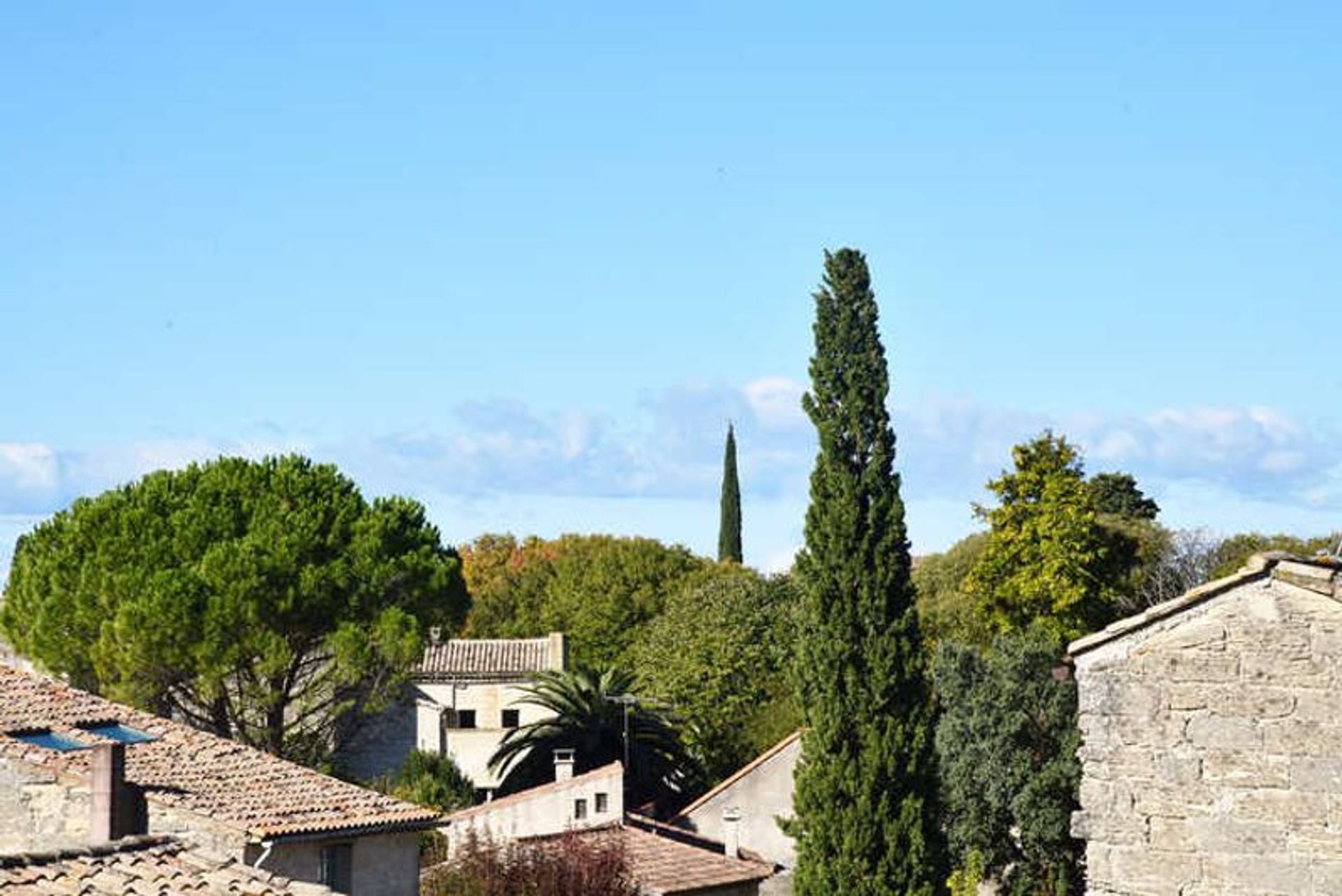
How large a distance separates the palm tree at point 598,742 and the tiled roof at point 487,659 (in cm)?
1246

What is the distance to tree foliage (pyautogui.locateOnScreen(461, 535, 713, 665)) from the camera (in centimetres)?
6925

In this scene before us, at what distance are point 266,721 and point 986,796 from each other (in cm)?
1759

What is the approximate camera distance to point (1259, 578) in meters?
9.83

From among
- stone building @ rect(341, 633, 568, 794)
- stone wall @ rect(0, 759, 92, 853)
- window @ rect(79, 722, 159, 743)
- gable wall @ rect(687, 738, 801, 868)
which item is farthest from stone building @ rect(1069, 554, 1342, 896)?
stone building @ rect(341, 633, 568, 794)

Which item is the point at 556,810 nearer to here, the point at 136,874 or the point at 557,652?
the point at 136,874

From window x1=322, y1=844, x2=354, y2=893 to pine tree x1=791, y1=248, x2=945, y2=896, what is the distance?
6.25 m

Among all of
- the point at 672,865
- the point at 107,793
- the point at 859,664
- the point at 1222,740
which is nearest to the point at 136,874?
the point at 107,793

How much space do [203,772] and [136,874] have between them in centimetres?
901

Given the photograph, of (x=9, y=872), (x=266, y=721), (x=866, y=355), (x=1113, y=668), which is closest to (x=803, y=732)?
(x=866, y=355)

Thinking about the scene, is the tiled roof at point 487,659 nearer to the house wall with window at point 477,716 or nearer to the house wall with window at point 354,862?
the house wall with window at point 477,716

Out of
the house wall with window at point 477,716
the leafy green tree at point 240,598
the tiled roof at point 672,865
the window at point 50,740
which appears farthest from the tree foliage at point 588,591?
the window at point 50,740

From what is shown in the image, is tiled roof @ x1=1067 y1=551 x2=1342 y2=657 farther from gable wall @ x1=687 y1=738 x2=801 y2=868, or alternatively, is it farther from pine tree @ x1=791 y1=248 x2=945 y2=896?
gable wall @ x1=687 y1=738 x2=801 y2=868

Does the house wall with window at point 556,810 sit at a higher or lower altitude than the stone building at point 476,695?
lower

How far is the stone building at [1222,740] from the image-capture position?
9570 millimetres
